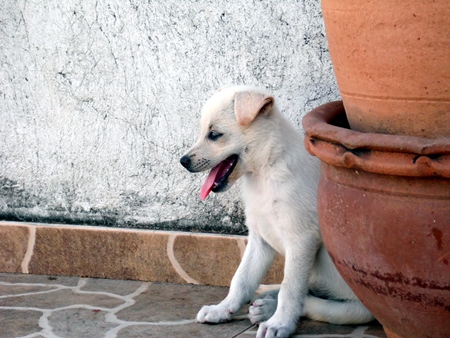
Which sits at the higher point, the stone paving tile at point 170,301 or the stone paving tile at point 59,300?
the stone paving tile at point 170,301

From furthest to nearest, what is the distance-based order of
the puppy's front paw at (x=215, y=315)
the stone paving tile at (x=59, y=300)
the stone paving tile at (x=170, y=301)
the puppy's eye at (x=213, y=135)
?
1. the stone paving tile at (x=59, y=300)
2. the stone paving tile at (x=170, y=301)
3. the puppy's front paw at (x=215, y=315)
4. the puppy's eye at (x=213, y=135)

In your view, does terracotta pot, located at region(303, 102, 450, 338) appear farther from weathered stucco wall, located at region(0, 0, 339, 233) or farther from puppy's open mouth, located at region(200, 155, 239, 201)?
weathered stucco wall, located at region(0, 0, 339, 233)

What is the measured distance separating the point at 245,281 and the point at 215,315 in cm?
21

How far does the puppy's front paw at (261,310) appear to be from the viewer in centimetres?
361

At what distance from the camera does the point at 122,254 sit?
4.29 metres

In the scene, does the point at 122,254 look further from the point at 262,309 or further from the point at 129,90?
the point at 262,309

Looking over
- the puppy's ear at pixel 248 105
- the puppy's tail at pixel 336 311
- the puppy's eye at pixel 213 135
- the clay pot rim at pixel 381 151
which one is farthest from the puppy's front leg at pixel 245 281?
the clay pot rim at pixel 381 151

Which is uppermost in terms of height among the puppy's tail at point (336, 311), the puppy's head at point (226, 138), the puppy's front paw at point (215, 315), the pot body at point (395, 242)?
the puppy's head at point (226, 138)

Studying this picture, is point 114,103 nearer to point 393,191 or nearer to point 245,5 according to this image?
point 245,5

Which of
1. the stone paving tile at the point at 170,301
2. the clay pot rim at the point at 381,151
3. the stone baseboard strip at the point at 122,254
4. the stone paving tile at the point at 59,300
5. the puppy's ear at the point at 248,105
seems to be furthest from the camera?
the stone baseboard strip at the point at 122,254

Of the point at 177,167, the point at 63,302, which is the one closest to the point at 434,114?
the point at 177,167

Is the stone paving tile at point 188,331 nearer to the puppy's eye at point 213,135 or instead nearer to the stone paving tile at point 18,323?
the stone paving tile at point 18,323

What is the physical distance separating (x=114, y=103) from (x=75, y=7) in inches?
21.5

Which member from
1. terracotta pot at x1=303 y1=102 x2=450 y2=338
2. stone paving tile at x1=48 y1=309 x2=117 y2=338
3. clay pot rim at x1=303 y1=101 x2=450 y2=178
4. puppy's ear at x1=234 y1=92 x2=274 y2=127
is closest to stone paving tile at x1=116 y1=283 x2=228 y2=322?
stone paving tile at x1=48 y1=309 x2=117 y2=338
